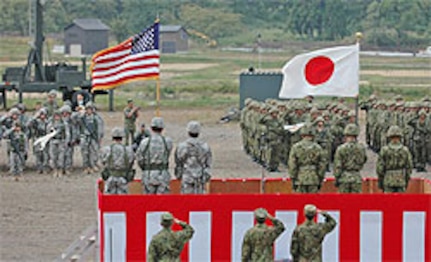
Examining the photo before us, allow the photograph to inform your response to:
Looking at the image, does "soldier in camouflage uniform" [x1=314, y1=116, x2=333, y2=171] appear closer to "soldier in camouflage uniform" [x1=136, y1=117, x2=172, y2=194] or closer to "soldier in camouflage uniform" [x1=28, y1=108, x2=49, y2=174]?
"soldier in camouflage uniform" [x1=28, y1=108, x2=49, y2=174]

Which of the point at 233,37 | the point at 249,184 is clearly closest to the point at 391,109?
the point at 249,184

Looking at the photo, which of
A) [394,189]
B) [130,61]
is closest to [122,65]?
[130,61]

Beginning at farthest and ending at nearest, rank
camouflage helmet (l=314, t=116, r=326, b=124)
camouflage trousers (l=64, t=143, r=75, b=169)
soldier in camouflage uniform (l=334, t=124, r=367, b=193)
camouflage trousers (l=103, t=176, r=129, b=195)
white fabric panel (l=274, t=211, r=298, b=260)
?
camouflage trousers (l=64, t=143, r=75, b=169), camouflage helmet (l=314, t=116, r=326, b=124), soldier in camouflage uniform (l=334, t=124, r=367, b=193), camouflage trousers (l=103, t=176, r=129, b=195), white fabric panel (l=274, t=211, r=298, b=260)

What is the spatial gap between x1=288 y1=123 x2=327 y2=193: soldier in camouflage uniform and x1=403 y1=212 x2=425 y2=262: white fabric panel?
1.37 metres

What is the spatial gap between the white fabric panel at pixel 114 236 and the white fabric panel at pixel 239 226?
1.02 m

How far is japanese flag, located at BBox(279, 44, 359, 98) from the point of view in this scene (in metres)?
14.5

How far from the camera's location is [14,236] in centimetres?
1545

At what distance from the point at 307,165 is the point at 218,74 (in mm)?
39671

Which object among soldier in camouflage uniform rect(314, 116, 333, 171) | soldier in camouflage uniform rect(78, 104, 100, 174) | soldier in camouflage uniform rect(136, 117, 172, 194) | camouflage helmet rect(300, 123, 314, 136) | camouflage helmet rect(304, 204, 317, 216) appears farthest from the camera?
A: soldier in camouflage uniform rect(78, 104, 100, 174)

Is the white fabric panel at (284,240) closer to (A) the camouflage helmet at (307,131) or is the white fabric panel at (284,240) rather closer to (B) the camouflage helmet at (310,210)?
(B) the camouflage helmet at (310,210)

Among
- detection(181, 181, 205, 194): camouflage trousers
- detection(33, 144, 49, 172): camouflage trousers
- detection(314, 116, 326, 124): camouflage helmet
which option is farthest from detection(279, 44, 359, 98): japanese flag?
detection(33, 144, 49, 172): camouflage trousers

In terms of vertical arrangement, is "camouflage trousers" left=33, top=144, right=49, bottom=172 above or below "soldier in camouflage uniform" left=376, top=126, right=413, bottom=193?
below

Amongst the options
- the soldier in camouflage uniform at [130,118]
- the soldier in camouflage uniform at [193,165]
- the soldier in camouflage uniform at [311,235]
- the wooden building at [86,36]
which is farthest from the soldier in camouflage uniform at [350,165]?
the wooden building at [86,36]

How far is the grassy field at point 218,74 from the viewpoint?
133ft
